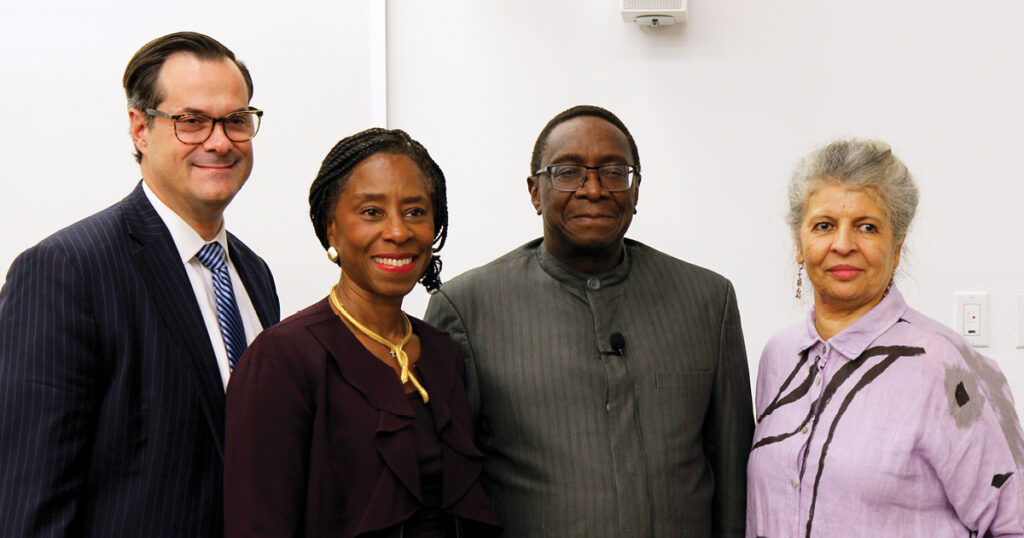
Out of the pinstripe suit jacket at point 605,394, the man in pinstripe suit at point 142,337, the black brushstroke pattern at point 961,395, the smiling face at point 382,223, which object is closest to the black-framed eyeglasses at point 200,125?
the man in pinstripe suit at point 142,337

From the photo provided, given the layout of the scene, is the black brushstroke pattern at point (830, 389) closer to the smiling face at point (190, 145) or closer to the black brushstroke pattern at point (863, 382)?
Result: the black brushstroke pattern at point (863, 382)

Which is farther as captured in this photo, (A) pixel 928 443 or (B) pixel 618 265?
(B) pixel 618 265

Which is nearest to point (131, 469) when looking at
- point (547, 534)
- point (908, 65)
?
point (547, 534)

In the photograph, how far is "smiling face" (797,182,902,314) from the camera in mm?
1634

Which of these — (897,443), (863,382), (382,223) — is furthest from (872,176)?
(382,223)

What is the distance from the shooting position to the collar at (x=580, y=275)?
1.91m

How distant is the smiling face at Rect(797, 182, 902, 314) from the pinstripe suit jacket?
1.01ft

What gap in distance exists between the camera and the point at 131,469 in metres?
1.47

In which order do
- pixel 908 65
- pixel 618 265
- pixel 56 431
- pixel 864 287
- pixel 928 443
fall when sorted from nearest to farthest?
pixel 56 431 < pixel 928 443 < pixel 864 287 < pixel 618 265 < pixel 908 65

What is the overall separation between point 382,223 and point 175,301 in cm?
40

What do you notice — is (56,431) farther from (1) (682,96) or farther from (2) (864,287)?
(1) (682,96)

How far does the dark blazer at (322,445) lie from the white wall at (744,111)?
A: 1.43 meters

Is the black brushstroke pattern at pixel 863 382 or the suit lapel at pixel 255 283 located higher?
the suit lapel at pixel 255 283

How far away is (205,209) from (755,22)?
191cm
